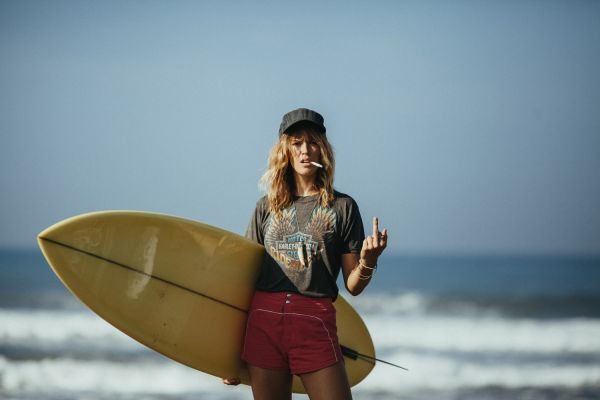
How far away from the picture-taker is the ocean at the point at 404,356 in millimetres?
8188

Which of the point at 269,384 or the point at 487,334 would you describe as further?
the point at 487,334

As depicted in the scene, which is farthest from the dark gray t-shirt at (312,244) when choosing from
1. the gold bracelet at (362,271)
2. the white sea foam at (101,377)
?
the white sea foam at (101,377)

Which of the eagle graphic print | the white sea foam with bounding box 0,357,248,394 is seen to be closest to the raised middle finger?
the eagle graphic print

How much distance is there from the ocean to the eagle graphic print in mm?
4547

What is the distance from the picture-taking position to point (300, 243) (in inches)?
124

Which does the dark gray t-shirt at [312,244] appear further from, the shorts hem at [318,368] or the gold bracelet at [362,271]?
the shorts hem at [318,368]

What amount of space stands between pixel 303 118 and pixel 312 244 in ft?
1.76

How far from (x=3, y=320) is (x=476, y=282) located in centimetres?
2128

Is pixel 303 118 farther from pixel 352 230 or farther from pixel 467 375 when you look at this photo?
pixel 467 375

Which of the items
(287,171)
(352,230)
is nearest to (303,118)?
(287,171)

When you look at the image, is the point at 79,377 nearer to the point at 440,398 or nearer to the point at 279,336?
the point at 440,398

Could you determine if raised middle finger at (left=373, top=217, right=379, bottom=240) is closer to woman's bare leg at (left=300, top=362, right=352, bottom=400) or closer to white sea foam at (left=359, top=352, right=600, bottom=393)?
woman's bare leg at (left=300, top=362, right=352, bottom=400)

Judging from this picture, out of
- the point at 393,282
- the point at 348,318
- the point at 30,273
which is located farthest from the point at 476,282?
the point at 348,318

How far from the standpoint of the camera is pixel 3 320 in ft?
43.4
